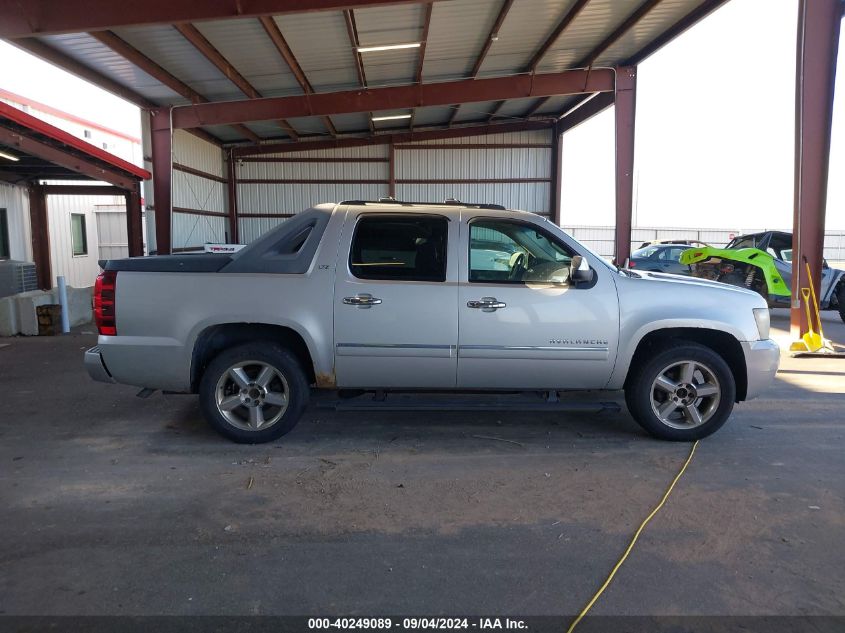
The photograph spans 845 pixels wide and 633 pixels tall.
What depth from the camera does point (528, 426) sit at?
5.52m

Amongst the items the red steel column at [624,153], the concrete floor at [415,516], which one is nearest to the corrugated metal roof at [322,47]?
the red steel column at [624,153]

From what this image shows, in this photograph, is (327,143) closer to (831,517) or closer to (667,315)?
(667,315)

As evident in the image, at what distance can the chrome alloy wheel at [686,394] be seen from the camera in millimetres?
4961

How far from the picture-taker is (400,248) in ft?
16.3

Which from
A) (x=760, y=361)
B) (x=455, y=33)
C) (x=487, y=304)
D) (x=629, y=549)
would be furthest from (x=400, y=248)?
(x=455, y=33)

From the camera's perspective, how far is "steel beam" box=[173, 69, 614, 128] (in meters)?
15.5

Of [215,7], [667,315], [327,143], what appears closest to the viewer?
[667,315]

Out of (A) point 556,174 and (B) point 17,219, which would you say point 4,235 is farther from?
(A) point 556,174

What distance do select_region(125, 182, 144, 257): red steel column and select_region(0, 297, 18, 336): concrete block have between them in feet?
9.94

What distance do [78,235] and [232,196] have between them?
595 centimetres

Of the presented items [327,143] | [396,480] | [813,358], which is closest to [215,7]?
[396,480]

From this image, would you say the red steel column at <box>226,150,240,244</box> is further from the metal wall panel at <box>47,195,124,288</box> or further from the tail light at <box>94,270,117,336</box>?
the tail light at <box>94,270,117,336</box>

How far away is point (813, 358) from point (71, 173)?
1470 cm

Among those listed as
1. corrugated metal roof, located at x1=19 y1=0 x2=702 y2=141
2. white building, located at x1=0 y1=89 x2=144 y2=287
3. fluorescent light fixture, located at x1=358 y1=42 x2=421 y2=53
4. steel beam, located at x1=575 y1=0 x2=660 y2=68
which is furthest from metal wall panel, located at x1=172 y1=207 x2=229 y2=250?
steel beam, located at x1=575 y1=0 x2=660 y2=68
